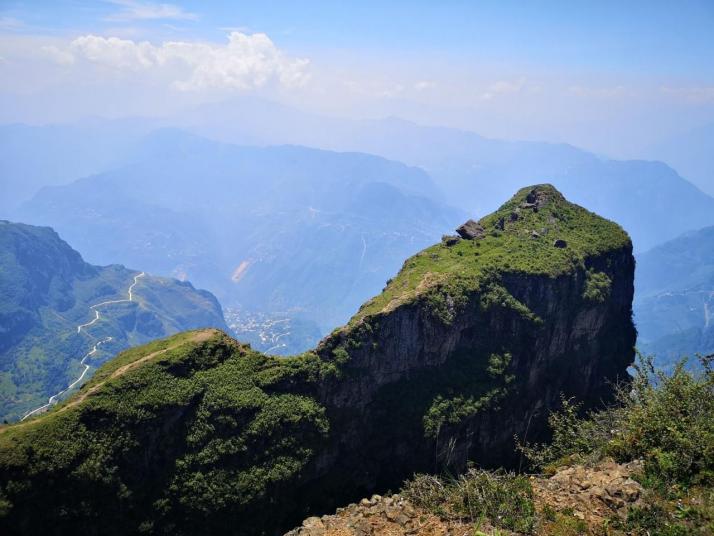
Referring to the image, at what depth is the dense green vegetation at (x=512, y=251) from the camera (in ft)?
158

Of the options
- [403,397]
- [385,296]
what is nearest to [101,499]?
[403,397]

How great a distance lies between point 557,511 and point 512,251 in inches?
1573

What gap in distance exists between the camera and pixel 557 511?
734 inches

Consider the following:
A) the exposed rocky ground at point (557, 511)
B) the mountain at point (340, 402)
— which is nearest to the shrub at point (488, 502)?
the exposed rocky ground at point (557, 511)

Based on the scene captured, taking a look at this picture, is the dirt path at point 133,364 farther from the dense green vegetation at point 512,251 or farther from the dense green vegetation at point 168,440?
the dense green vegetation at point 512,251

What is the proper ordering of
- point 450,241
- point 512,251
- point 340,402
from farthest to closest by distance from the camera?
point 450,241 < point 512,251 < point 340,402

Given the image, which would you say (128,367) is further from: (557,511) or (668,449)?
(668,449)

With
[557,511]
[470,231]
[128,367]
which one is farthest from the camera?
[470,231]

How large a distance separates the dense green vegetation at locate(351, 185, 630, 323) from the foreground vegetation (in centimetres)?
2289

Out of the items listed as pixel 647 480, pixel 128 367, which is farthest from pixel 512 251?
pixel 647 480

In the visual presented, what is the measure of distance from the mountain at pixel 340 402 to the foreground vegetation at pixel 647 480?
1509 centimetres

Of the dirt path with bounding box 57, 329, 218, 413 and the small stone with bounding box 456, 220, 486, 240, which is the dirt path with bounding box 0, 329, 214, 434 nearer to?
the dirt path with bounding box 57, 329, 218, 413

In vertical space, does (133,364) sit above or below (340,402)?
above

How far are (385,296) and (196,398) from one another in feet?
61.3
